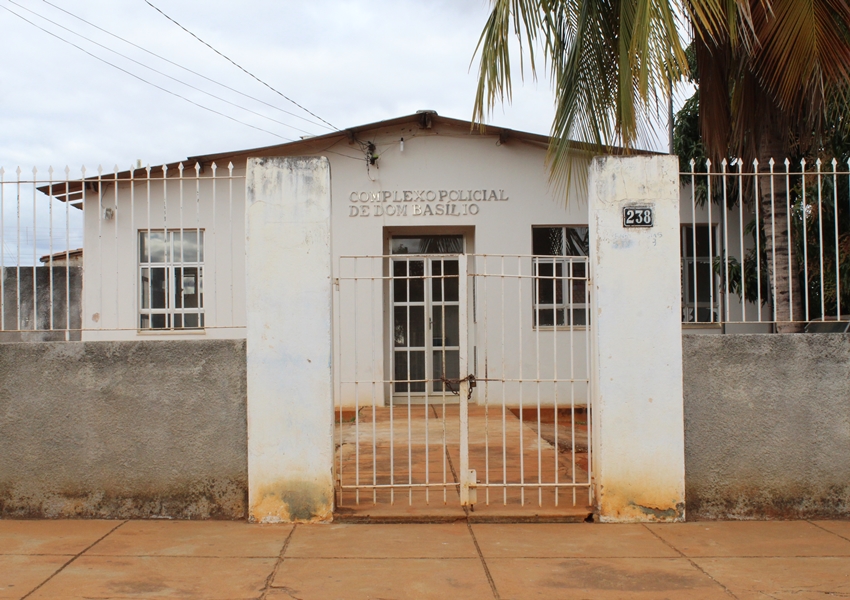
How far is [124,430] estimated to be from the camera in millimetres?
5449

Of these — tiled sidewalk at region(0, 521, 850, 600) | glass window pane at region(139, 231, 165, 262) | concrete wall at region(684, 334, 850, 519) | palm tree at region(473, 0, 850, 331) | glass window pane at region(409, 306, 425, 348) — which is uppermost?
palm tree at region(473, 0, 850, 331)

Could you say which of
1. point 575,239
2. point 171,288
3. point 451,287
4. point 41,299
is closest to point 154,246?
point 451,287

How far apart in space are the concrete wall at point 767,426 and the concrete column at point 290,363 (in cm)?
262

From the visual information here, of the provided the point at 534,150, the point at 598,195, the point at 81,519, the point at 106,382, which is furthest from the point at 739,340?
the point at 534,150

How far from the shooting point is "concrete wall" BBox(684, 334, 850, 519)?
5469 mm

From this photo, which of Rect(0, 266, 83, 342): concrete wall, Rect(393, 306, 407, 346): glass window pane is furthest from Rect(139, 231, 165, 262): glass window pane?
Rect(0, 266, 83, 342): concrete wall

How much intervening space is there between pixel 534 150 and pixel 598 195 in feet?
19.9

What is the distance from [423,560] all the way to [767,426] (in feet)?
8.90

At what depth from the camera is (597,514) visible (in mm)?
5398

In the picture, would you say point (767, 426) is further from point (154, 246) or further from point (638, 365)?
point (154, 246)

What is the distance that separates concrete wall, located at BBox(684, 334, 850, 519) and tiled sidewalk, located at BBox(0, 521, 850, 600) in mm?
168

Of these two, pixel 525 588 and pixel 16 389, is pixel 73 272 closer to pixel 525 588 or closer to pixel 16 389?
pixel 16 389

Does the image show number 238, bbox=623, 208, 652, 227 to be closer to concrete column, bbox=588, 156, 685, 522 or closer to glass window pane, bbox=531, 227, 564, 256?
concrete column, bbox=588, 156, 685, 522

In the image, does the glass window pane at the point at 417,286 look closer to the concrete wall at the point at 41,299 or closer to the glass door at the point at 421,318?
the glass door at the point at 421,318
